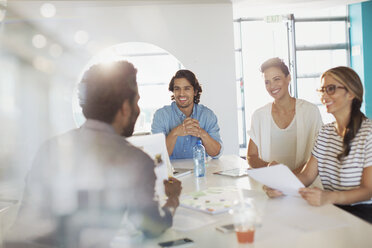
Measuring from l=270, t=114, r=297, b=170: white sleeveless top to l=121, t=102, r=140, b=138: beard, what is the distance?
5.73ft

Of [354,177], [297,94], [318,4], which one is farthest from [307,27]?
[354,177]

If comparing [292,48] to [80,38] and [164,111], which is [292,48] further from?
[80,38]

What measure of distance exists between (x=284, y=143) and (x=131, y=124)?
1782mm

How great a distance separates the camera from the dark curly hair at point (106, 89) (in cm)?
78

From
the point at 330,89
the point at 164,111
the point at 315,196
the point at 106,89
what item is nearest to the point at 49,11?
the point at 106,89

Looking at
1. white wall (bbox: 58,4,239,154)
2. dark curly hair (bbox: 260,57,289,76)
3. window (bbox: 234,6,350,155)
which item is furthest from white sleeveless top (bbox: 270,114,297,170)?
window (bbox: 234,6,350,155)

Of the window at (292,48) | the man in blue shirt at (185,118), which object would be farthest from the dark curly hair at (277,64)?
the window at (292,48)

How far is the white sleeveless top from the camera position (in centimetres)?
238

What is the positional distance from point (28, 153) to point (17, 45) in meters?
0.26

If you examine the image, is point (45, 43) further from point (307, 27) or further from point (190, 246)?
point (307, 27)

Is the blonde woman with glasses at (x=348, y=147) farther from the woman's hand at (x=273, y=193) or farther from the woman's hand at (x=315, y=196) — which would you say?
the woman's hand at (x=315, y=196)

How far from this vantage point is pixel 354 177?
159 centimetres

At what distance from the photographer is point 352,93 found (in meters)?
1.59

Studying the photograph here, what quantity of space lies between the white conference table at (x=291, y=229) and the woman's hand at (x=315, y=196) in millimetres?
21
